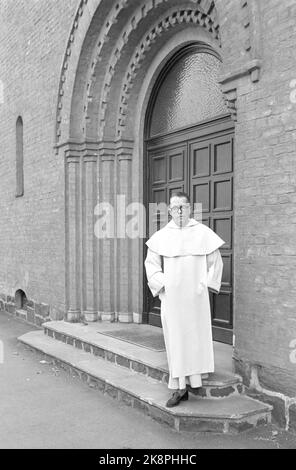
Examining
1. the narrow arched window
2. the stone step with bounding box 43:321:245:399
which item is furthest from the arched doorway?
the narrow arched window

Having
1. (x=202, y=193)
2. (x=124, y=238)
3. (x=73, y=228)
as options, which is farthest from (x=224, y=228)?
(x=73, y=228)

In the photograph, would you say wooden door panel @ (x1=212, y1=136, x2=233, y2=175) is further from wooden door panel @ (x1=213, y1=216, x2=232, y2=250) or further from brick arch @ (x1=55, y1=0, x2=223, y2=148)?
brick arch @ (x1=55, y1=0, x2=223, y2=148)

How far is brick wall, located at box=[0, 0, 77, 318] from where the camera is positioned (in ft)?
29.6

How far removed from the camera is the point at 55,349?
7465mm

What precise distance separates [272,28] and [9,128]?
7.85 metres

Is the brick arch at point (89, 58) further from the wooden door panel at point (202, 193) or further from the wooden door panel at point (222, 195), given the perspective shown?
the wooden door panel at point (222, 195)

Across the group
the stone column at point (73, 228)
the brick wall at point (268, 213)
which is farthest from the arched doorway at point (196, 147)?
the brick wall at point (268, 213)

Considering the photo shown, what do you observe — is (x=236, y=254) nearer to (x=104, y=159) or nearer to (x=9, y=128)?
(x=104, y=159)

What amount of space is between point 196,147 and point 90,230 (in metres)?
2.43

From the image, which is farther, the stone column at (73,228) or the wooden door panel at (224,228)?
the stone column at (73,228)

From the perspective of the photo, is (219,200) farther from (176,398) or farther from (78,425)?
(78,425)

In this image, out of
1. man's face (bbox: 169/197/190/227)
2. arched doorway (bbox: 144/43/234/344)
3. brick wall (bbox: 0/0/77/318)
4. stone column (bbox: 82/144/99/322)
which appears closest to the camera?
man's face (bbox: 169/197/190/227)

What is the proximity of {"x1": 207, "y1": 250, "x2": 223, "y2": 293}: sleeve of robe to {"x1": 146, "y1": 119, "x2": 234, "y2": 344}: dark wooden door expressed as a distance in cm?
156

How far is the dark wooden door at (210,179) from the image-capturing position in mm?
6461
